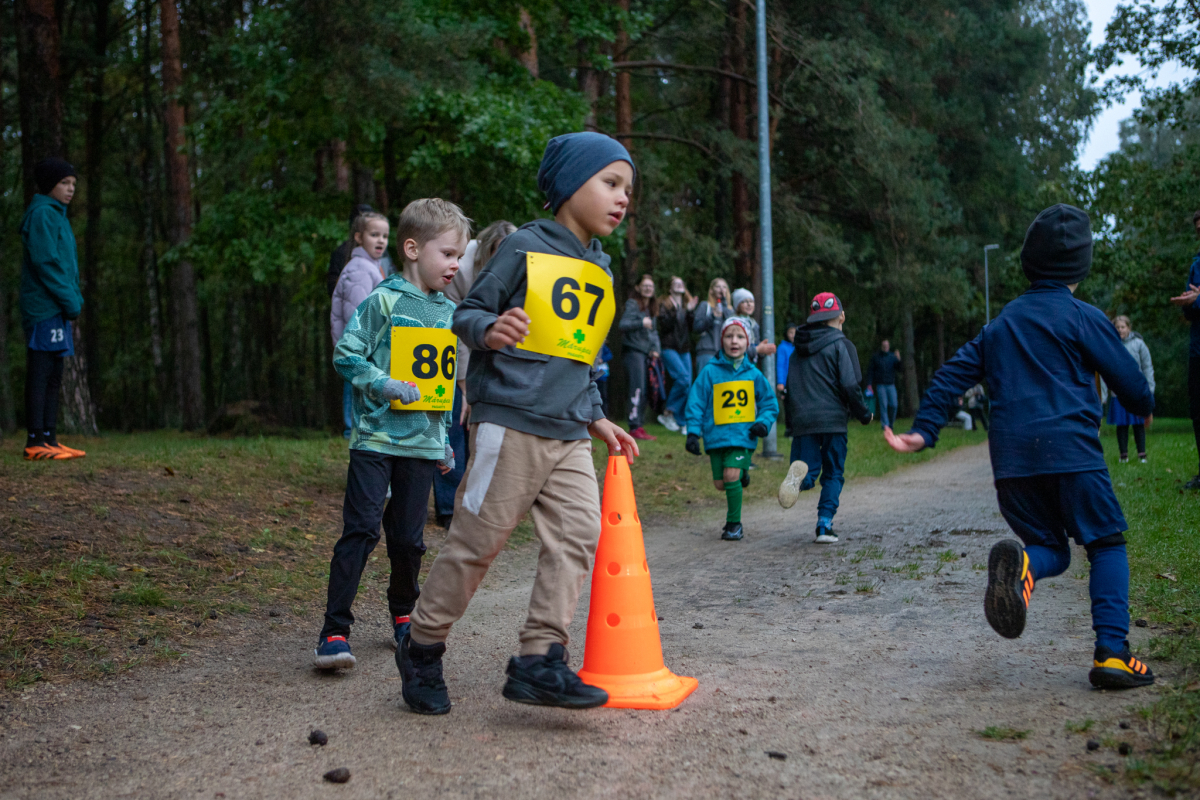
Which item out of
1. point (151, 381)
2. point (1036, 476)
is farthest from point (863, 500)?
point (151, 381)

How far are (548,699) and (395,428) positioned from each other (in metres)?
1.53

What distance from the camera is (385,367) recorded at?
4504 millimetres

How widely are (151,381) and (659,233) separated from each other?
24.4 meters

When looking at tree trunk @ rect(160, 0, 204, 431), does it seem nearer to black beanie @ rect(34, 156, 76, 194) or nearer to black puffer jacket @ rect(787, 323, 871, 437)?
black beanie @ rect(34, 156, 76, 194)

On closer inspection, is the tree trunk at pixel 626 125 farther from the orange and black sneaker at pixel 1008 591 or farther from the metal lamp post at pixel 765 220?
the orange and black sneaker at pixel 1008 591

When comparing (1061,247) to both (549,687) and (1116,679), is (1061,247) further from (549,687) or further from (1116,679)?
(549,687)

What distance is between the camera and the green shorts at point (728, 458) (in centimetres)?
791

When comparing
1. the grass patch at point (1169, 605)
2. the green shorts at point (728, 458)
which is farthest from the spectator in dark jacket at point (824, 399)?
the grass patch at point (1169, 605)

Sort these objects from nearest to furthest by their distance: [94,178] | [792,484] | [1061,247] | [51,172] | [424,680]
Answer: [424,680], [1061,247], [792,484], [51,172], [94,178]

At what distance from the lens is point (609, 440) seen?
3691mm

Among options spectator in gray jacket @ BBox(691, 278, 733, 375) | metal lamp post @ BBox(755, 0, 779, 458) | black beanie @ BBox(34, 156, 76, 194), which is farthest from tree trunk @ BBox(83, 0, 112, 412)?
black beanie @ BBox(34, 156, 76, 194)

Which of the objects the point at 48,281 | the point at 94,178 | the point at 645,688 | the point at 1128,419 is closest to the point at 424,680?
the point at 645,688

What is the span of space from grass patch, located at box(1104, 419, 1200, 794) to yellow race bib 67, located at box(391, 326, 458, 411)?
2.91 m

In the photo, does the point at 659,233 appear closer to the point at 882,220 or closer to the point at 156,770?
the point at 882,220
